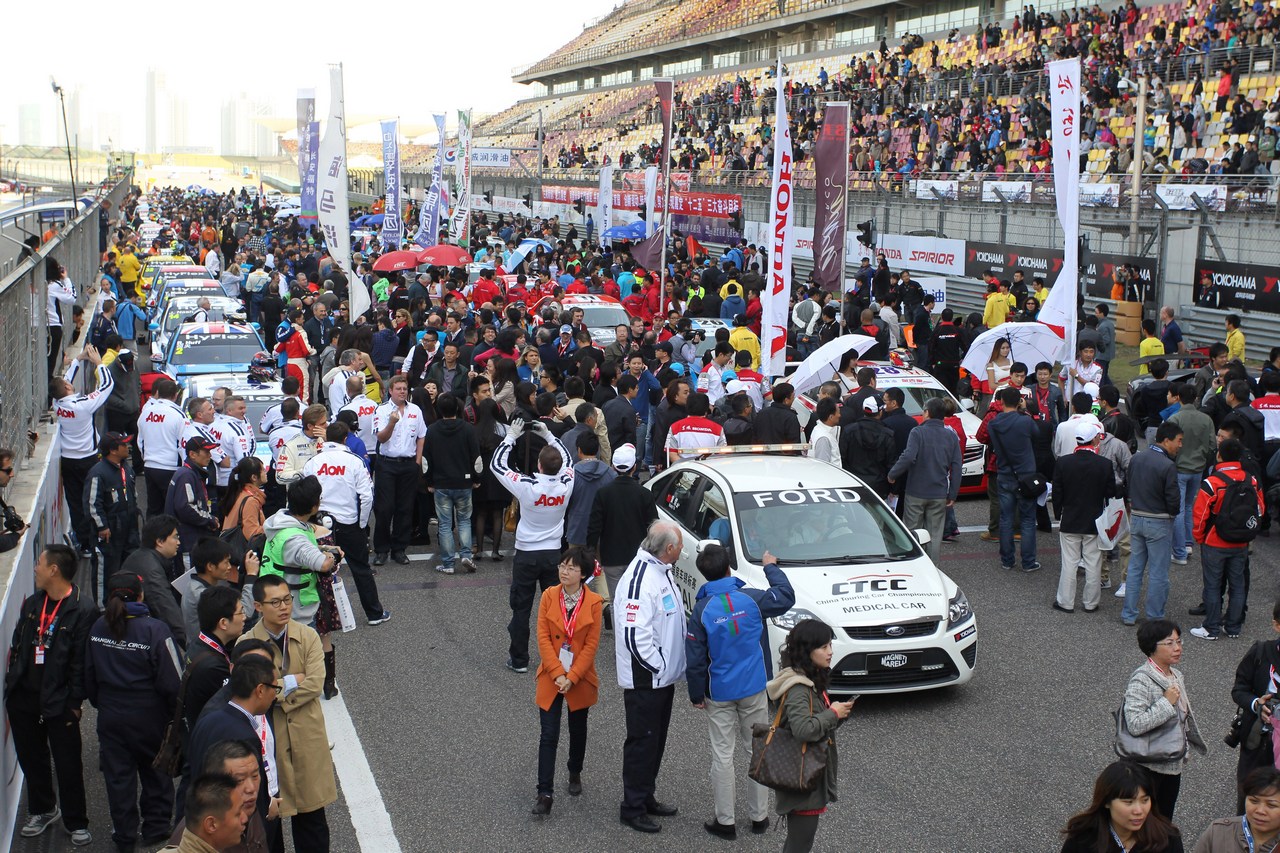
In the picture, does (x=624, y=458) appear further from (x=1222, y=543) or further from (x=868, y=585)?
(x=1222, y=543)

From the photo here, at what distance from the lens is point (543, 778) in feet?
22.7

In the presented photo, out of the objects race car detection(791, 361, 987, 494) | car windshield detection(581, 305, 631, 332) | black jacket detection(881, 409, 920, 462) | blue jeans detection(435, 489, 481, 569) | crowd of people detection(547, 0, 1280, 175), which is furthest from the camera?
crowd of people detection(547, 0, 1280, 175)

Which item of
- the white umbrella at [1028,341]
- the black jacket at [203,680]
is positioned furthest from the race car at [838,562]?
the white umbrella at [1028,341]

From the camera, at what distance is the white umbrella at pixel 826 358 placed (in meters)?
13.3

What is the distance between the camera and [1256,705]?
19.4ft

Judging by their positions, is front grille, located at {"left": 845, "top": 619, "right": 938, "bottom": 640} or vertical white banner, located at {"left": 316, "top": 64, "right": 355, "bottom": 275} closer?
front grille, located at {"left": 845, "top": 619, "right": 938, "bottom": 640}

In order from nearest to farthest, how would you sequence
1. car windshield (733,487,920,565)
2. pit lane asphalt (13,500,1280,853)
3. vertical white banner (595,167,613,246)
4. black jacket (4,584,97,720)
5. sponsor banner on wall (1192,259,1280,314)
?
black jacket (4,584,97,720) < pit lane asphalt (13,500,1280,853) < car windshield (733,487,920,565) < sponsor banner on wall (1192,259,1280,314) < vertical white banner (595,167,613,246)

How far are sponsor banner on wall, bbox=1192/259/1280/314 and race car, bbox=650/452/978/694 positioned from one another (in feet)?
46.2

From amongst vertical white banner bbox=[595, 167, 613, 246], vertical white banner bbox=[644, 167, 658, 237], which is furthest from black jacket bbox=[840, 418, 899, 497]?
vertical white banner bbox=[595, 167, 613, 246]

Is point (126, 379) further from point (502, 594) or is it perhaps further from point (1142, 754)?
point (1142, 754)

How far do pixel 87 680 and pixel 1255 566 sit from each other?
10385mm

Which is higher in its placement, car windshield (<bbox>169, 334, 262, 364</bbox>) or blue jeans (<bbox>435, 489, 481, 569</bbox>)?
car windshield (<bbox>169, 334, 262, 364</bbox>)

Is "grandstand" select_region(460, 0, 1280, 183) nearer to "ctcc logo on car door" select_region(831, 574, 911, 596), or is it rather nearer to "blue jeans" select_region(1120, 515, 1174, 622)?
"blue jeans" select_region(1120, 515, 1174, 622)

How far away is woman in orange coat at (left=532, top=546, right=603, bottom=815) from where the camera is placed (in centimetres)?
670
